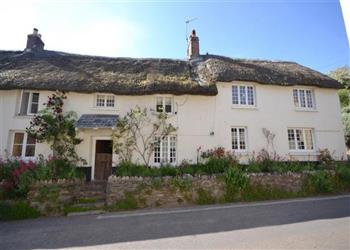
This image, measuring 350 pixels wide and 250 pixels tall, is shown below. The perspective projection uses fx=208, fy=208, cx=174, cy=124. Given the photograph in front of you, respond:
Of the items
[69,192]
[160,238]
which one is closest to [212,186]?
[160,238]

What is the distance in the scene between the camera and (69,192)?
9281 millimetres

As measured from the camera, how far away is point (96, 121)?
12195 millimetres

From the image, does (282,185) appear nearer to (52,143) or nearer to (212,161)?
(212,161)

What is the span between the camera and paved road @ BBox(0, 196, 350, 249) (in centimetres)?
559

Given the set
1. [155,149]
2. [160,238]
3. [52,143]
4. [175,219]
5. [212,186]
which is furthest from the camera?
[155,149]

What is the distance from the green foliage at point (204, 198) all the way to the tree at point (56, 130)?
7.29 m

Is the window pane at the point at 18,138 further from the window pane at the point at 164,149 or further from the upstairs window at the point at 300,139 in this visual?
the upstairs window at the point at 300,139

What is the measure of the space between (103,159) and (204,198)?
6.90 meters

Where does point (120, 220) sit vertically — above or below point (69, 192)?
below

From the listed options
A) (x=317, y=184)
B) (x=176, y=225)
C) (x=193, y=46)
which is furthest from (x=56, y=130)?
(x=317, y=184)

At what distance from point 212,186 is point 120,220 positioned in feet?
14.9

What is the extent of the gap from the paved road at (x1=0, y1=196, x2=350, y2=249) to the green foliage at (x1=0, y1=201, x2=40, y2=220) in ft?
1.98

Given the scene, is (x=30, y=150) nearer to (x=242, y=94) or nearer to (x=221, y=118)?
(x=221, y=118)

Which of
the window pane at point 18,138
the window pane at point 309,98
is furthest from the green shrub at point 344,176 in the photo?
the window pane at point 18,138
